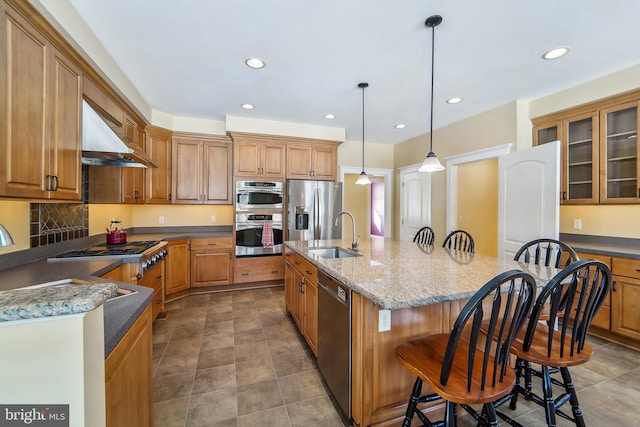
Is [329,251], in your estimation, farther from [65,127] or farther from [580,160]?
[580,160]

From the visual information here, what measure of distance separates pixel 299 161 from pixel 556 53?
3.18 m

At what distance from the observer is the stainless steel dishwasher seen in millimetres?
1565

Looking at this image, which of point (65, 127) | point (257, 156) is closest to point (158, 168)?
point (257, 156)

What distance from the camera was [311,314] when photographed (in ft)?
7.48

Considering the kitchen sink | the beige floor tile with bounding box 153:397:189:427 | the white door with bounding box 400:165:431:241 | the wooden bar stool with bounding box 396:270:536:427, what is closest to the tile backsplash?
the beige floor tile with bounding box 153:397:189:427

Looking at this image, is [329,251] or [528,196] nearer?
[329,251]

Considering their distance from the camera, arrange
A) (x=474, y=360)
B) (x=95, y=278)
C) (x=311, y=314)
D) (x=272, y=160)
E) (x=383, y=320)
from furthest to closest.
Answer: (x=272, y=160) < (x=311, y=314) < (x=95, y=278) < (x=383, y=320) < (x=474, y=360)

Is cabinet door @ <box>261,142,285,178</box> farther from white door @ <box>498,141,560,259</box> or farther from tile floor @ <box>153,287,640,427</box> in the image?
white door @ <box>498,141,560,259</box>

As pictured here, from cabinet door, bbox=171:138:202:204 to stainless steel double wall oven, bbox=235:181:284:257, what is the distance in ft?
2.11

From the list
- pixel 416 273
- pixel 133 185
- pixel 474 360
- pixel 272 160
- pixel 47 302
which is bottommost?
pixel 474 360

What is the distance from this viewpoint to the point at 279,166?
4266mm

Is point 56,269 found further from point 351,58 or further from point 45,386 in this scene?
point 351,58

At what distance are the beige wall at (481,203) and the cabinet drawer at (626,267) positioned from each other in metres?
2.05

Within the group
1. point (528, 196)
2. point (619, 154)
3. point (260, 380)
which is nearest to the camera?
point (260, 380)
